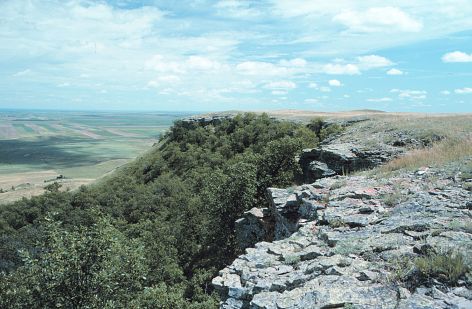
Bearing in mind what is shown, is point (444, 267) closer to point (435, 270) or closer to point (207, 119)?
point (435, 270)

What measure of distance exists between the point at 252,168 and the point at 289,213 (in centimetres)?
1667

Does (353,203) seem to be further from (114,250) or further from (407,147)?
(407,147)

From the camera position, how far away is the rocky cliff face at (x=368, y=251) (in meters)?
8.37

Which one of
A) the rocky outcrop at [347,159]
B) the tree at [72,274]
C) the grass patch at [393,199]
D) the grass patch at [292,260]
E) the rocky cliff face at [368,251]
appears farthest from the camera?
the rocky outcrop at [347,159]

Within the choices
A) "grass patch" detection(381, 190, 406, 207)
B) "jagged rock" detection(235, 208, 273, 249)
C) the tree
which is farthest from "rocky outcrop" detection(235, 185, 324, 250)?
the tree

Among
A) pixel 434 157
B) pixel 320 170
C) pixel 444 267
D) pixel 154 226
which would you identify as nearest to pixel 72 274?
pixel 444 267

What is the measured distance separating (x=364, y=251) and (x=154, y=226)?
37.2m

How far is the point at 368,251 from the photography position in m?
10.6

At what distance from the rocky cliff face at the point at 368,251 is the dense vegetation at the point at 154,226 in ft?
23.0

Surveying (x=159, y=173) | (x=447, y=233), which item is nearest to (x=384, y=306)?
(x=447, y=233)

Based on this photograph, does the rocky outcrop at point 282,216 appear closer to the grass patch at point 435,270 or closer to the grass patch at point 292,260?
the grass patch at point 292,260

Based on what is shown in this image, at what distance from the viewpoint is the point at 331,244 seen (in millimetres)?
12180

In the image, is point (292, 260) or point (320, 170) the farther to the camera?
point (320, 170)

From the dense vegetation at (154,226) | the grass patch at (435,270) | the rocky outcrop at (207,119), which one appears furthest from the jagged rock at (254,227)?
the rocky outcrop at (207,119)
